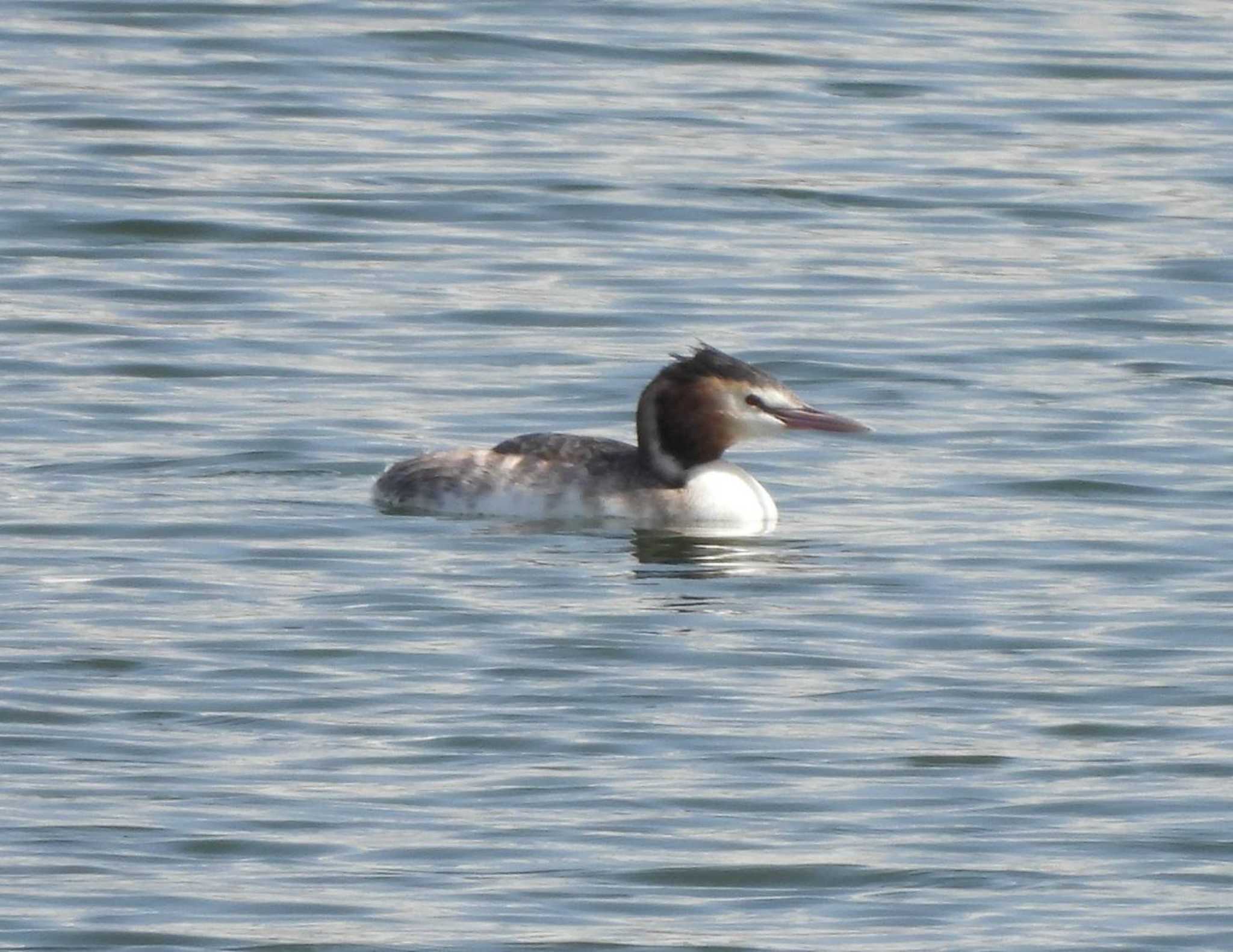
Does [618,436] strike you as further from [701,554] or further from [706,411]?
[701,554]

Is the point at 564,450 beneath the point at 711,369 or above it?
beneath

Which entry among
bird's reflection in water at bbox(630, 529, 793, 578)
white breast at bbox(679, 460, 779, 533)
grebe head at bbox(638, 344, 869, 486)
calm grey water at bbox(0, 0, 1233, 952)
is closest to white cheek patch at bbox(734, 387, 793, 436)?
grebe head at bbox(638, 344, 869, 486)

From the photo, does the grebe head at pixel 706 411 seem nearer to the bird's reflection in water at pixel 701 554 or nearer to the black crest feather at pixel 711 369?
the black crest feather at pixel 711 369

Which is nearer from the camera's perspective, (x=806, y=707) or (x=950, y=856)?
(x=950, y=856)

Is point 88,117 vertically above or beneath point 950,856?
above

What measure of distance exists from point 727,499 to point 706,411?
491mm

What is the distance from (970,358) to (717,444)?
103 inches

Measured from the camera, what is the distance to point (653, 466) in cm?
1388

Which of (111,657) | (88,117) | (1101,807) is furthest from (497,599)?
(88,117)

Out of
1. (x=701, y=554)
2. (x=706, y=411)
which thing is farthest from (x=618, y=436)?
(x=701, y=554)

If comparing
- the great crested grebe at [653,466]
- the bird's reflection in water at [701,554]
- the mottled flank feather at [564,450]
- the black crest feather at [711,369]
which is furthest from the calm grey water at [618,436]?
the black crest feather at [711,369]

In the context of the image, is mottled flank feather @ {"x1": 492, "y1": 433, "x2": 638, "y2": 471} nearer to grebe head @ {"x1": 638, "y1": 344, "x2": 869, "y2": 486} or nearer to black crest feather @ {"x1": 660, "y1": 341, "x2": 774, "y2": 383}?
grebe head @ {"x1": 638, "y1": 344, "x2": 869, "y2": 486}

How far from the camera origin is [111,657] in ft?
35.9

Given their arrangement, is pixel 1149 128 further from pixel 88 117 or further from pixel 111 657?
pixel 111 657
